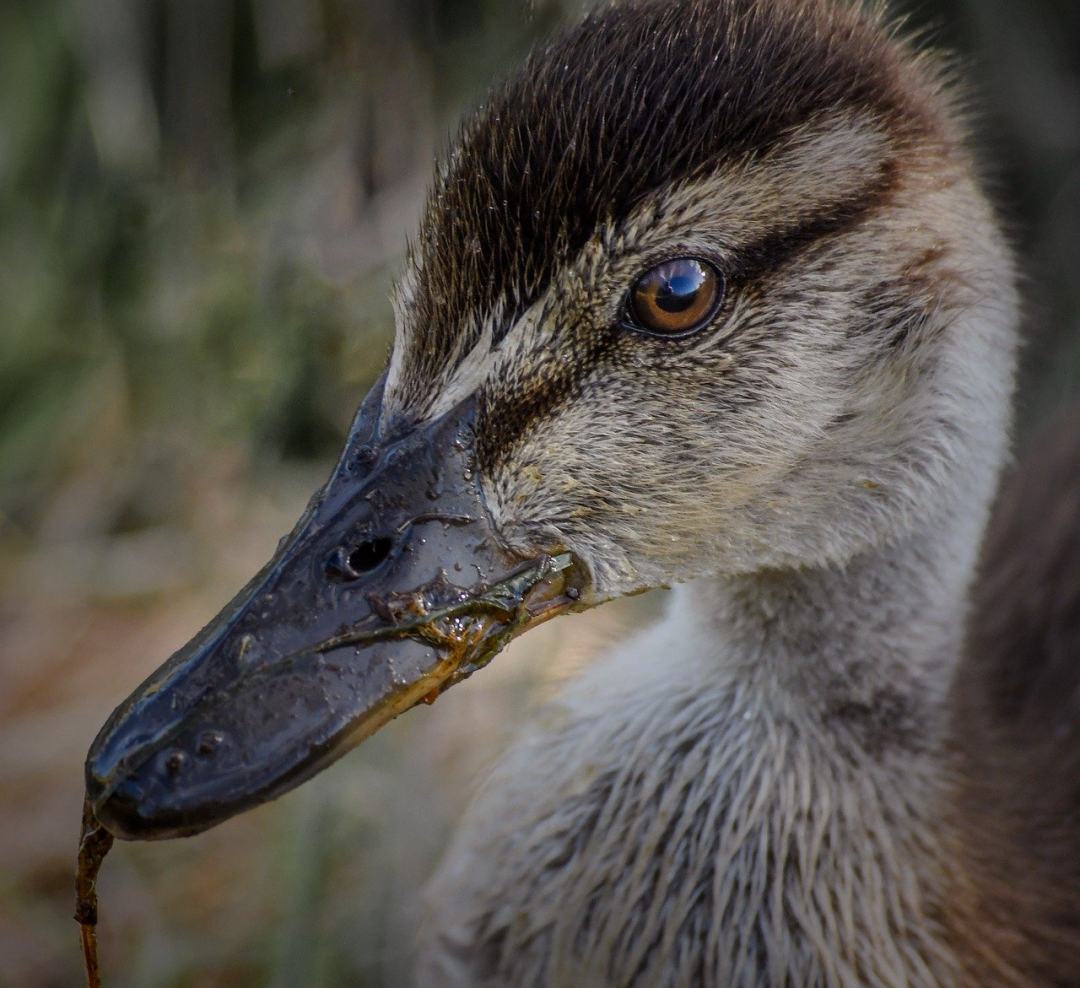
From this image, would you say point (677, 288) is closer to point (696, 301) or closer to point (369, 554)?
point (696, 301)

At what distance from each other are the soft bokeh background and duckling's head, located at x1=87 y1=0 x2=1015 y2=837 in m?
1.23

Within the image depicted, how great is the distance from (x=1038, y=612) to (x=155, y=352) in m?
1.90

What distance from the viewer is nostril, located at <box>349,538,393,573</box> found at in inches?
47.3

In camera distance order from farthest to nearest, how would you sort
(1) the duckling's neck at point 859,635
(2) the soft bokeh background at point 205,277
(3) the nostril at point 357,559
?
1. (2) the soft bokeh background at point 205,277
2. (1) the duckling's neck at point 859,635
3. (3) the nostril at point 357,559

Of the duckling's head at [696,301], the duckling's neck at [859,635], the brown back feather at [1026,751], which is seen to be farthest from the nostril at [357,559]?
the brown back feather at [1026,751]

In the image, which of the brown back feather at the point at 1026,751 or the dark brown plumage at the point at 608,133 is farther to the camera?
the brown back feather at the point at 1026,751

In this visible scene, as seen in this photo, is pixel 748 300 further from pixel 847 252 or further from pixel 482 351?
pixel 482 351

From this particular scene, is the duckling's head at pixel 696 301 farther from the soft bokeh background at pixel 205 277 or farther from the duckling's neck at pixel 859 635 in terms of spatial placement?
the soft bokeh background at pixel 205 277

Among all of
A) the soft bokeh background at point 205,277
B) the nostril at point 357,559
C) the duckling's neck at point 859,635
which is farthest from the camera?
the soft bokeh background at point 205,277

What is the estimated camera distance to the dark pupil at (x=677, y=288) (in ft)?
4.19

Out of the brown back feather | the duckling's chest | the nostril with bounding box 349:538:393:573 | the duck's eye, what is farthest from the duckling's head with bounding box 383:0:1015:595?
the brown back feather

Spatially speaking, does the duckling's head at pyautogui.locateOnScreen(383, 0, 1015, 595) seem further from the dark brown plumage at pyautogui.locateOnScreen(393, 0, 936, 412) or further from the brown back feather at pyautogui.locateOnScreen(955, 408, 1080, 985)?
the brown back feather at pyautogui.locateOnScreen(955, 408, 1080, 985)

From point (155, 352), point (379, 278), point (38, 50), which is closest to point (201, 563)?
point (155, 352)

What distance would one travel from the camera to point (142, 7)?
2.93m
